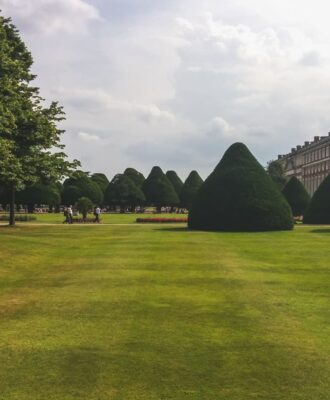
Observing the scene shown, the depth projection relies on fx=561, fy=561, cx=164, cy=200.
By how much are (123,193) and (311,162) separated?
59932 mm

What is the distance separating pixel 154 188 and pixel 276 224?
65.6m

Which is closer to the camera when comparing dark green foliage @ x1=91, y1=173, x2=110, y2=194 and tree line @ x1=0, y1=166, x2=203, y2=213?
tree line @ x1=0, y1=166, x2=203, y2=213

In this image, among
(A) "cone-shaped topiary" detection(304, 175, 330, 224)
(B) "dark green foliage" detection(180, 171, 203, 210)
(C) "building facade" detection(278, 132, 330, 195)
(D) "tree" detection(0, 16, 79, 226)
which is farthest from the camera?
(C) "building facade" detection(278, 132, 330, 195)

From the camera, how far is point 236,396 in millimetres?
6207

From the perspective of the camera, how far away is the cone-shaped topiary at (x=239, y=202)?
32312 millimetres

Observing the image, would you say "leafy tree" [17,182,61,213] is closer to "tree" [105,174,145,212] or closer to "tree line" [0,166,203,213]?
"tree line" [0,166,203,213]

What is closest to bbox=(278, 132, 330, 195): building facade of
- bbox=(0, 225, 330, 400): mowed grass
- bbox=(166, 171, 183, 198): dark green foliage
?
bbox=(166, 171, 183, 198): dark green foliage

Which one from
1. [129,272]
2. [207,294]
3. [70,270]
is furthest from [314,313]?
[70,270]

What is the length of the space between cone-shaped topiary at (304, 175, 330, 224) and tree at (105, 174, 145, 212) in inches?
2105

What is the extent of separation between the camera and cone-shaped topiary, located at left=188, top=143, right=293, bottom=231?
3231 cm

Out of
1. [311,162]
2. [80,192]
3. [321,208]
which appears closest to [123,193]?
[80,192]

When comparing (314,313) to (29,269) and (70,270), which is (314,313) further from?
(29,269)

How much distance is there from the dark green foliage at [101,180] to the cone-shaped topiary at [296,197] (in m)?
55.9

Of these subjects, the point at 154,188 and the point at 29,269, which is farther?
the point at 154,188
